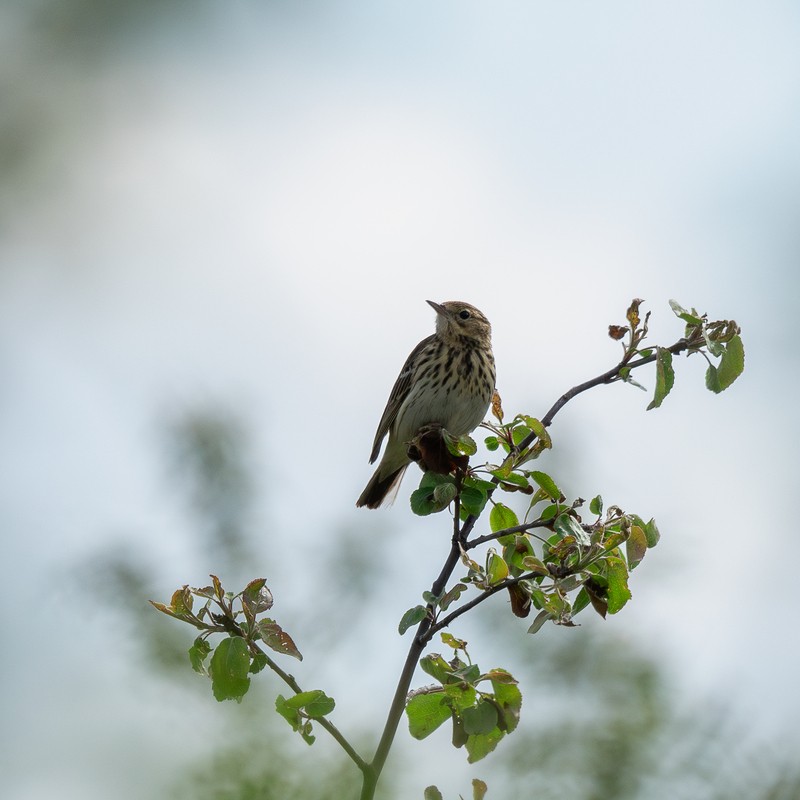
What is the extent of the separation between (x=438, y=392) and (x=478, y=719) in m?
4.55

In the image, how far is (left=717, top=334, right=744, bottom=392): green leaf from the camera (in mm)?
3254

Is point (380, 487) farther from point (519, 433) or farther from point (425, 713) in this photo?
point (425, 713)

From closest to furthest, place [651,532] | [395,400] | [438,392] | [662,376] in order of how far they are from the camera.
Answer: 1. [651,532]
2. [662,376]
3. [438,392]
4. [395,400]

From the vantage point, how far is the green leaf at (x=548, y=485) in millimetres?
3072

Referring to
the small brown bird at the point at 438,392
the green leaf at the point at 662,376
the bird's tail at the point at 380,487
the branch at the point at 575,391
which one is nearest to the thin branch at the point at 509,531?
the branch at the point at 575,391

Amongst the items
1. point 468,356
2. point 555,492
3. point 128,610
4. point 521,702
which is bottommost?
point 521,702

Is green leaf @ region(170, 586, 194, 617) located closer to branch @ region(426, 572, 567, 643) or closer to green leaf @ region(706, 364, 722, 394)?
branch @ region(426, 572, 567, 643)

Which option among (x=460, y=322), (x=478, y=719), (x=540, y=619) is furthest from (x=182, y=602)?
(x=460, y=322)

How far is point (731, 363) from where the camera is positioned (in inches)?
129

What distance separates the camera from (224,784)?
244 cm

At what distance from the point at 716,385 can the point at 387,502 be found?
14.7ft

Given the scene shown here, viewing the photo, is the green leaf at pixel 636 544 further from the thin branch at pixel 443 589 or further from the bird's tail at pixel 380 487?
the bird's tail at pixel 380 487

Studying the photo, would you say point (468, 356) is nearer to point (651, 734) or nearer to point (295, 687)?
point (651, 734)

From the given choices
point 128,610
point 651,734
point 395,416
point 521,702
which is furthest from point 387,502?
point 521,702
